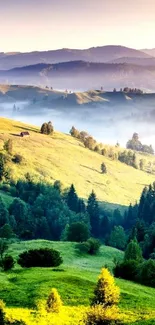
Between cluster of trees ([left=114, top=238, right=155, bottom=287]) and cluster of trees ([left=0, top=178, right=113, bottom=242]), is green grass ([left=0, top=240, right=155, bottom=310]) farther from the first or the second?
cluster of trees ([left=0, top=178, right=113, bottom=242])

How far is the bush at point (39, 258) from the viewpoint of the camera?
62.9 metres

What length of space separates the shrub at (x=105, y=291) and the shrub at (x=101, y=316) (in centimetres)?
71

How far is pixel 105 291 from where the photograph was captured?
40.0m

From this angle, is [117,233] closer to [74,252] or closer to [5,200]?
[74,252]

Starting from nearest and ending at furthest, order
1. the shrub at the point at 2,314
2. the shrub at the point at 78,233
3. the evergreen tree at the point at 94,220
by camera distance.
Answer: the shrub at the point at 2,314, the shrub at the point at 78,233, the evergreen tree at the point at 94,220

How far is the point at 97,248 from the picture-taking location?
9569cm

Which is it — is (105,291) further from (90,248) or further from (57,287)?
(90,248)

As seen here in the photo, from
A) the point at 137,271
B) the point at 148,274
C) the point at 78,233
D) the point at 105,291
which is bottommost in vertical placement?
the point at 78,233

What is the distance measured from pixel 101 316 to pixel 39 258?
25712mm

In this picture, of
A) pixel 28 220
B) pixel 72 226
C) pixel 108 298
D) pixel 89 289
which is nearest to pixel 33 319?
pixel 108 298

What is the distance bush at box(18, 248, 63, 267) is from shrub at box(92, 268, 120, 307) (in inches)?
936

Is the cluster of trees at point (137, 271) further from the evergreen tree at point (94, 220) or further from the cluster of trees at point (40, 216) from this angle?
the evergreen tree at point (94, 220)

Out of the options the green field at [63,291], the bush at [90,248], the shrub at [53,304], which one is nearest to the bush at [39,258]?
the green field at [63,291]

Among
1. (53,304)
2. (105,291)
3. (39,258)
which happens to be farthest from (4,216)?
(53,304)
